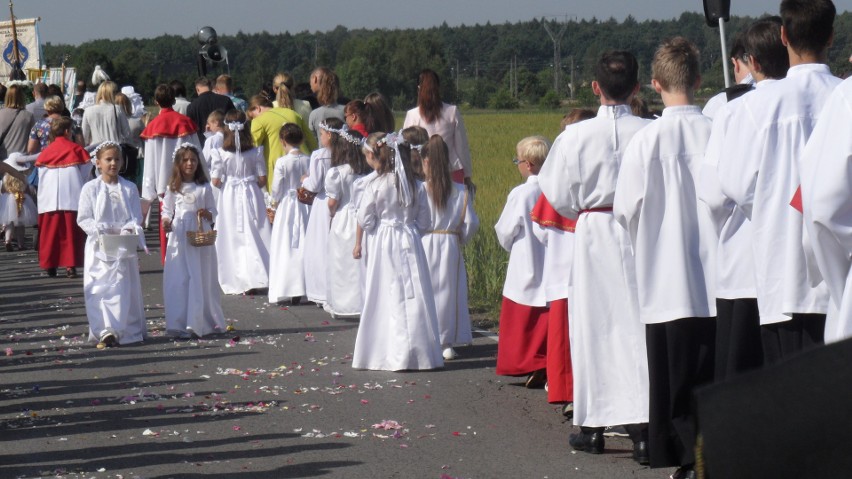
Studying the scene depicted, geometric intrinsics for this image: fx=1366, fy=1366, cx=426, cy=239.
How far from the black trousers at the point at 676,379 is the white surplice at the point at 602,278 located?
19.7 inches

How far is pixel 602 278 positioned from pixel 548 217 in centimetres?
124

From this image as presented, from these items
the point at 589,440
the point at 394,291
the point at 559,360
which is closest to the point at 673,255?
the point at 589,440

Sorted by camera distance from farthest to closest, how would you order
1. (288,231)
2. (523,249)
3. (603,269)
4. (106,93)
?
(106,93) → (288,231) → (523,249) → (603,269)

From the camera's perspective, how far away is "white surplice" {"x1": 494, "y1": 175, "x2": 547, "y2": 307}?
8.73 meters

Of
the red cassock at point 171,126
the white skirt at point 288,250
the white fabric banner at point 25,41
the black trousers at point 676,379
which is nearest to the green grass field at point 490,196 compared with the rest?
the white skirt at point 288,250

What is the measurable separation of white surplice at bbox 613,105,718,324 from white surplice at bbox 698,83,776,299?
0.71 ft

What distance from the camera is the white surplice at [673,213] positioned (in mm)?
6180

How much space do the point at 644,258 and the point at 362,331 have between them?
12.1ft

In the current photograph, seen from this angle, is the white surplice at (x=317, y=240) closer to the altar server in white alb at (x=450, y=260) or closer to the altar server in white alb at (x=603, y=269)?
the altar server in white alb at (x=450, y=260)

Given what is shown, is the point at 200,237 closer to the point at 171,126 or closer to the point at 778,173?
the point at 171,126

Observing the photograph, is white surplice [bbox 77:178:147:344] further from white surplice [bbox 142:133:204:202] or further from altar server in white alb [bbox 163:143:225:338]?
white surplice [bbox 142:133:204:202]

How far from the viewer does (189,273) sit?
450 inches

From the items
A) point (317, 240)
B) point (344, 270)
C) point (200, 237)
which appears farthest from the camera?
point (317, 240)

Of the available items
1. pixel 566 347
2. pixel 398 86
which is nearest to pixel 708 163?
pixel 566 347
